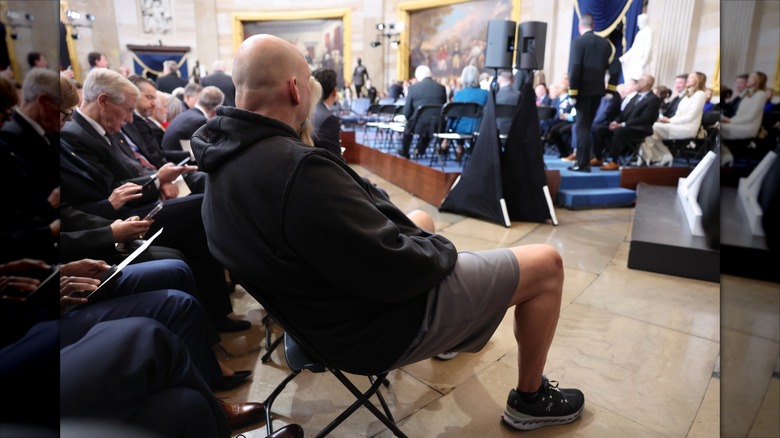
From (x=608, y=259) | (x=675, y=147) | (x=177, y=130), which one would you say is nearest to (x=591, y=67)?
(x=675, y=147)

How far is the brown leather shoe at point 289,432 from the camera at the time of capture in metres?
1.47

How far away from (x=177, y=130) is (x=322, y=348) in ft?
8.96

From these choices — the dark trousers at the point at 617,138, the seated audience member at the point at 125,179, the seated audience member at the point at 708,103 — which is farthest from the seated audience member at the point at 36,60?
the seated audience member at the point at 708,103

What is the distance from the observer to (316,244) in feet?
3.55

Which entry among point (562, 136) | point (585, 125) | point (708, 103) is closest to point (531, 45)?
point (585, 125)

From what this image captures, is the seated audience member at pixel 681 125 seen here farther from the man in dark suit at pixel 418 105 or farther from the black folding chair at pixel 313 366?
the black folding chair at pixel 313 366

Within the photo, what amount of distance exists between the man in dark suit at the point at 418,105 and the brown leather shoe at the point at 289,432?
15.5ft

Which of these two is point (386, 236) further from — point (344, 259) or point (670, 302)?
point (670, 302)

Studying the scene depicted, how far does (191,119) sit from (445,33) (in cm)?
1200

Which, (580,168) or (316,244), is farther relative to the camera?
(580,168)

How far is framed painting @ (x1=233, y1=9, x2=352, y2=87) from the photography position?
1554 cm

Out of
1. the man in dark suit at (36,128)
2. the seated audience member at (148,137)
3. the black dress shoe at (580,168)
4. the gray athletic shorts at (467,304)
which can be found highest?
the man in dark suit at (36,128)

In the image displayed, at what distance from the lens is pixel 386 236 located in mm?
1130

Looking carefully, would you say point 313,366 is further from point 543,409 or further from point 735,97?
point 735,97
